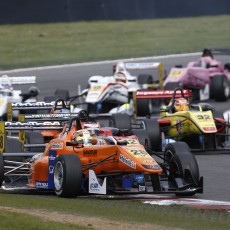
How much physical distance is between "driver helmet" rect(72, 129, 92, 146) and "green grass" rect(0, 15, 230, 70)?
71.1ft

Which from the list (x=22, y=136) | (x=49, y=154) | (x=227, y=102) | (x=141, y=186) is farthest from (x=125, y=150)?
(x=227, y=102)

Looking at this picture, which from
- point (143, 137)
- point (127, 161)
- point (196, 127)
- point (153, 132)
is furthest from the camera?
point (196, 127)

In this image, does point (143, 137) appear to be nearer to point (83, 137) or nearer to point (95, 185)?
point (83, 137)

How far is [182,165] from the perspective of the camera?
47.2 ft

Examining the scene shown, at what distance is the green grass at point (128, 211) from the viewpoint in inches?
451

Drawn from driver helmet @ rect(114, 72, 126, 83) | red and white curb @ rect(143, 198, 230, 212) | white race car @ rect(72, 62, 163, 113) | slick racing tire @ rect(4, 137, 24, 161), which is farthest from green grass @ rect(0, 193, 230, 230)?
driver helmet @ rect(114, 72, 126, 83)

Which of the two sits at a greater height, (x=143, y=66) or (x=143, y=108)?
(x=143, y=66)

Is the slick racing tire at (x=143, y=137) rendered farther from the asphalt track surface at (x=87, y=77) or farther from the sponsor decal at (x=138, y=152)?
the sponsor decal at (x=138, y=152)

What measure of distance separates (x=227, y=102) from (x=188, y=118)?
31.9 feet

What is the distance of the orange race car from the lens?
13.8 m

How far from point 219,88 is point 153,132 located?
10444 mm

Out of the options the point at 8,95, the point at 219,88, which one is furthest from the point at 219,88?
the point at 8,95

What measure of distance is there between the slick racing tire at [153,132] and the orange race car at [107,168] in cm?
399

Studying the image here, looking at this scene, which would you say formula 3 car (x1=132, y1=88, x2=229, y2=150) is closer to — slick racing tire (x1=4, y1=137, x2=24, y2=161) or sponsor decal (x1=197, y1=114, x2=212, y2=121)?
sponsor decal (x1=197, y1=114, x2=212, y2=121)
